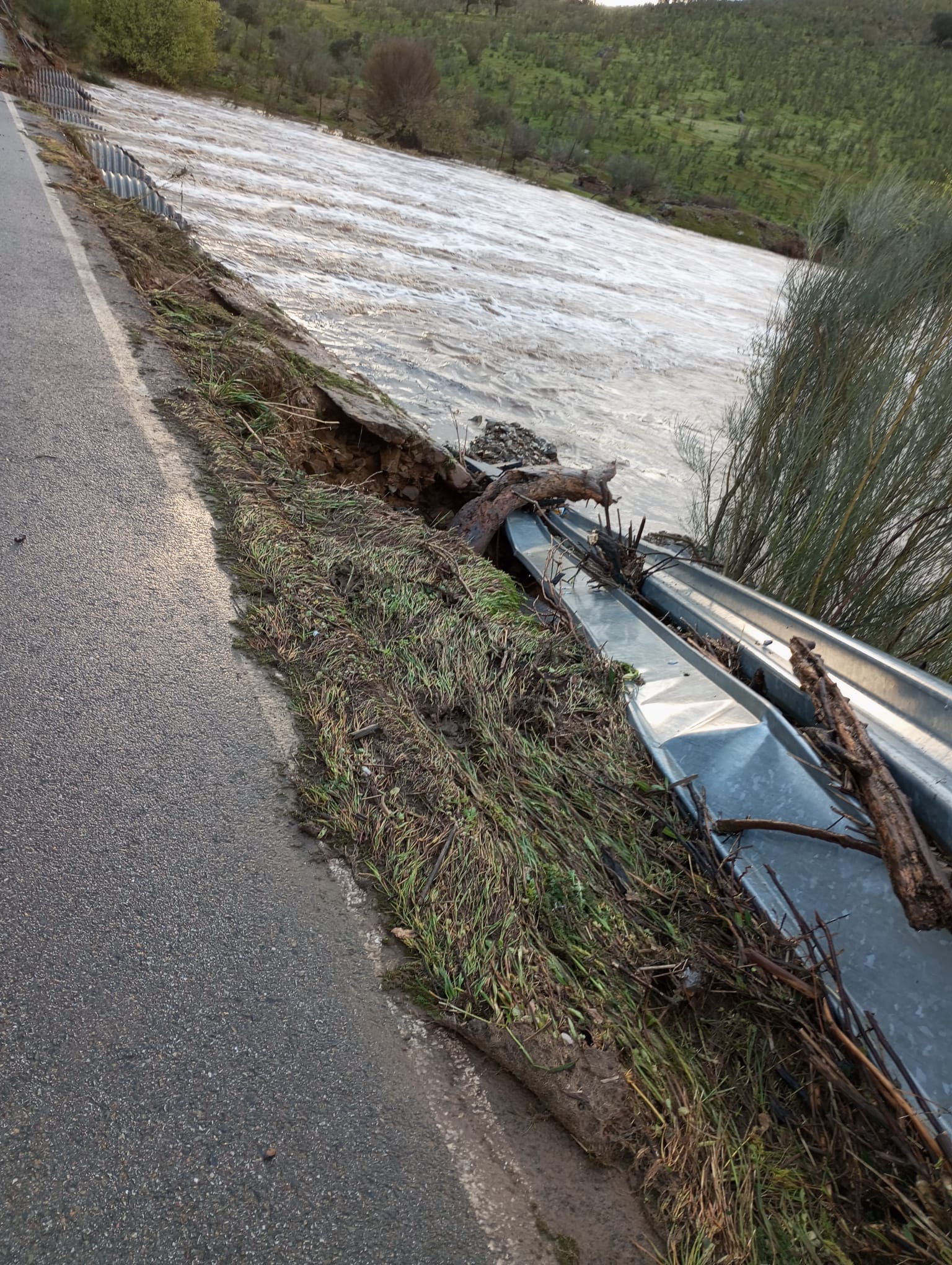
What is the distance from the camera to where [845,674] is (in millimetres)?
4625

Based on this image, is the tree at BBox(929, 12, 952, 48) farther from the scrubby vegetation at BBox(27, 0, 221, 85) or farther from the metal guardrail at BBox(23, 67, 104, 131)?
the metal guardrail at BBox(23, 67, 104, 131)

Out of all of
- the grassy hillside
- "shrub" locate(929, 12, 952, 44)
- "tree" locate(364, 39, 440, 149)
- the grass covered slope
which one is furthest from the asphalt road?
"shrub" locate(929, 12, 952, 44)

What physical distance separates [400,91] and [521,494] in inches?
1460

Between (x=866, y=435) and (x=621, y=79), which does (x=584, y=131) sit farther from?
(x=866, y=435)

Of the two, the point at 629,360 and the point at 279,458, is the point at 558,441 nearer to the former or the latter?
the point at 629,360

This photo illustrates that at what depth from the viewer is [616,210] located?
38.4 metres

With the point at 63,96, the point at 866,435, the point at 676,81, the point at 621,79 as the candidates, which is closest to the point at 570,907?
the point at 866,435

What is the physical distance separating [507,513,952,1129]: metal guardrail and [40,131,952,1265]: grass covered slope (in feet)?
0.53

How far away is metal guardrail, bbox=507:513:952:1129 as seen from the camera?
8.80ft

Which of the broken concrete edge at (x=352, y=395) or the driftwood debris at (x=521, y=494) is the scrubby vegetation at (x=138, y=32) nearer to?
the broken concrete edge at (x=352, y=395)

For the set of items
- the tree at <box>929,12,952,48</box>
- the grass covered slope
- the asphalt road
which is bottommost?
the asphalt road

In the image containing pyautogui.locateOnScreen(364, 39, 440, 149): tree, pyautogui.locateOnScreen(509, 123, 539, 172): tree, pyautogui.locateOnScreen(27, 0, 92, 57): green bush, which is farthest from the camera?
pyautogui.locateOnScreen(509, 123, 539, 172): tree

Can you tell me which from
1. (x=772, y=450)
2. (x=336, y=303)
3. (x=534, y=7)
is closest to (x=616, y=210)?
(x=336, y=303)

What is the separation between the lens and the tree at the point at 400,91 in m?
36.5
